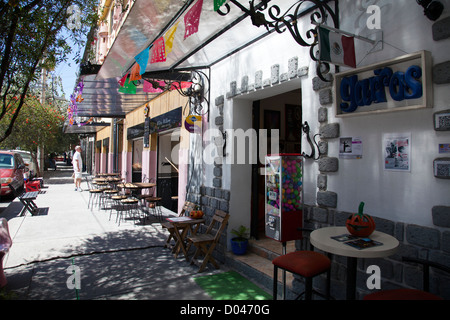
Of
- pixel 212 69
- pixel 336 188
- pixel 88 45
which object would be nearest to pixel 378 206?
pixel 336 188

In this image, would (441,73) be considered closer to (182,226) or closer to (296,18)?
(296,18)

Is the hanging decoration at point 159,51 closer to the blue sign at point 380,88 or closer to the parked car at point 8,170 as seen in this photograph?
the blue sign at point 380,88

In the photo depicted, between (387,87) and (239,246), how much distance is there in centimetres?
299

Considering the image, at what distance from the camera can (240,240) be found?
4.65m

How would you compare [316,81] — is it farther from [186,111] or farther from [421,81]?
[186,111]

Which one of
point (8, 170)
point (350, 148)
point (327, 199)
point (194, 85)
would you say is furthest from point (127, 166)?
point (350, 148)

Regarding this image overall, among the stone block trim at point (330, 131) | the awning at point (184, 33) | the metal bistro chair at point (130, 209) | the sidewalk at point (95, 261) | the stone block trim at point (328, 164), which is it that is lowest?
the sidewalk at point (95, 261)

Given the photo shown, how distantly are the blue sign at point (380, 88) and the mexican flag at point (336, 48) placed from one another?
194 millimetres

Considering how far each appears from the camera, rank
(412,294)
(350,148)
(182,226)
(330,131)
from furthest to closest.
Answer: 1. (182,226)
2. (330,131)
3. (350,148)
4. (412,294)

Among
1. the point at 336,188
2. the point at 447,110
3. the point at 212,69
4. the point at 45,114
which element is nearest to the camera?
the point at 447,110

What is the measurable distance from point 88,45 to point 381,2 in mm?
4911

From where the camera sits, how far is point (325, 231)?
2658 millimetres

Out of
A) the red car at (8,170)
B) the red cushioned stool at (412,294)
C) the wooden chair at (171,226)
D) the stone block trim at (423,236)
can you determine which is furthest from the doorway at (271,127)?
the red car at (8,170)

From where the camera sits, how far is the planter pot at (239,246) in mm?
4559
